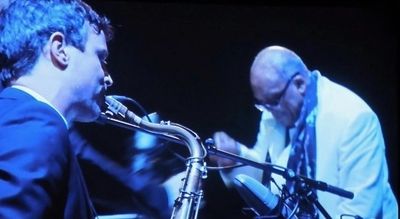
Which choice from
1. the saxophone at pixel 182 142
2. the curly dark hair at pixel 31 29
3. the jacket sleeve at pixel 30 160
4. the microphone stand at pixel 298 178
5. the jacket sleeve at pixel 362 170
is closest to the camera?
the jacket sleeve at pixel 30 160

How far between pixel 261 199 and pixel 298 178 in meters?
0.16

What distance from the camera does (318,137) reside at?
2.04 meters

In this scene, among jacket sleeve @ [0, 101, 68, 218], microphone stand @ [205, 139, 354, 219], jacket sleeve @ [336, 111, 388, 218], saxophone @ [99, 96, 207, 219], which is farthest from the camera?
jacket sleeve @ [336, 111, 388, 218]

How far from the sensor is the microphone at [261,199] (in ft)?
5.59

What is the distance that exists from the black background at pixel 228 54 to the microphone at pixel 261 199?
0.23 m

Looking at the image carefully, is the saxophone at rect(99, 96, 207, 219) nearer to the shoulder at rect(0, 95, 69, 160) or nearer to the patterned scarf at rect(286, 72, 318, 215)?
the patterned scarf at rect(286, 72, 318, 215)

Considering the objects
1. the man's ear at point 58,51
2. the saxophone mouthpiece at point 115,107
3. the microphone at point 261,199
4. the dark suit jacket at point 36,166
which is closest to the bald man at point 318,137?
the microphone at point 261,199

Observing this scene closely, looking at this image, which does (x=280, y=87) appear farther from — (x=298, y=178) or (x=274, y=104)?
(x=298, y=178)

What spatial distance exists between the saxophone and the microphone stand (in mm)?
62

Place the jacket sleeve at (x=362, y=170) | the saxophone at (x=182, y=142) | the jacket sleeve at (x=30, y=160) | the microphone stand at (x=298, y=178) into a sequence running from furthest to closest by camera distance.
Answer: the jacket sleeve at (x=362, y=170) < the microphone stand at (x=298, y=178) < the saxophone at (x=182, y=142) < the jacket sleeve at (x=30, y=160)

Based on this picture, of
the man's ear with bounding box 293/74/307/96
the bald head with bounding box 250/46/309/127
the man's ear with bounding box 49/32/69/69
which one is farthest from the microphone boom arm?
the man's ear with bounding box 49/32/69/69

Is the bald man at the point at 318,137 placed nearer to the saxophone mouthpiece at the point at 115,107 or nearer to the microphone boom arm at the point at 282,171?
the microphone boom arm at the point at 282,171

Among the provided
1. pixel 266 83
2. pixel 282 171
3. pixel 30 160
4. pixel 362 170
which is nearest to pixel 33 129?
pixel 30 160

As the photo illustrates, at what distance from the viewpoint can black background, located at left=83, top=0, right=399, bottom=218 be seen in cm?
209
